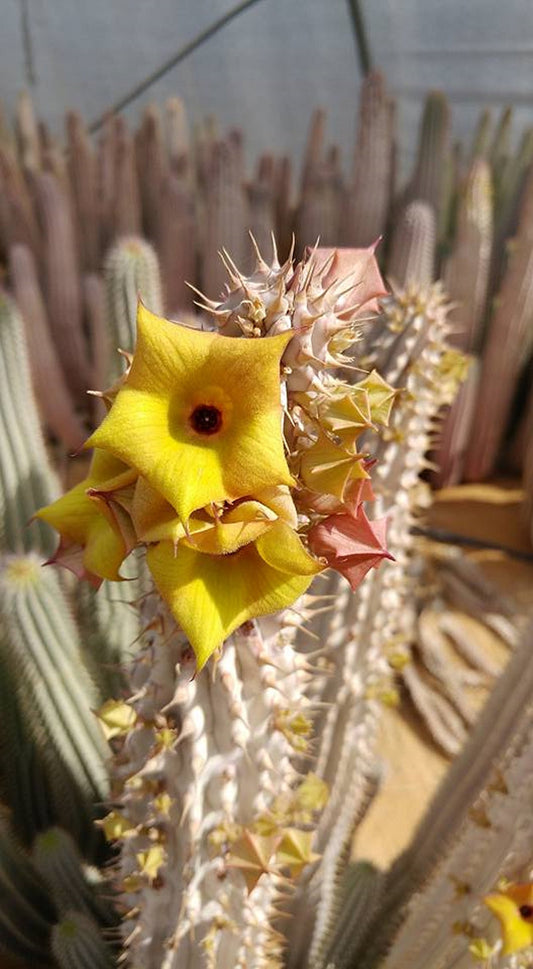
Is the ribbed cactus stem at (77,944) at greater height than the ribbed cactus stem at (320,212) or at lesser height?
lesser

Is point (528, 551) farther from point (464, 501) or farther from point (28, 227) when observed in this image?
point (28, 227)

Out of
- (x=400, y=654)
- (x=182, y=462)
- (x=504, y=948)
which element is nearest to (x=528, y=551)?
(x=400, y=654)

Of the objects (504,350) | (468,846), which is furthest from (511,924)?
(504,350)

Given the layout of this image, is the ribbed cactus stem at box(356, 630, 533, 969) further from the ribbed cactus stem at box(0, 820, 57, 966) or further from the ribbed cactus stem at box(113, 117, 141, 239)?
the ribbed cactus stem at box(113, 117, 141, 239)

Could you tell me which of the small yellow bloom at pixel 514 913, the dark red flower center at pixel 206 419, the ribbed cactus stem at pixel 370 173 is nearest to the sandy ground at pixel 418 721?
the small yellow bloom at pixel 514 913

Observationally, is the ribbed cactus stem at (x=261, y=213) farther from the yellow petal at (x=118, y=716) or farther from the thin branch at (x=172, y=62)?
the yellow petal at (x=118, y=716)

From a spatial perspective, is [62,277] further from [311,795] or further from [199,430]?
[199,430]

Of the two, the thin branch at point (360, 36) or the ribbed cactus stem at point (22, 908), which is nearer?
the ribbed cactus stem at point (22, 908)
